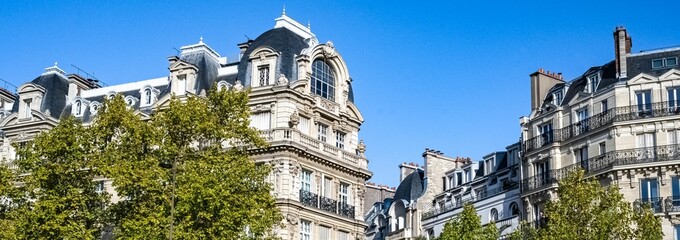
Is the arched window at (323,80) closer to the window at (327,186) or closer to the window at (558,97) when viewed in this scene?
the window at (327,186)

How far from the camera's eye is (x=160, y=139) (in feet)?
135

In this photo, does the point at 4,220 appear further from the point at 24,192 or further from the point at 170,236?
the point at 170,236

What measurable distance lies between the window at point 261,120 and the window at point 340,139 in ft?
12.8

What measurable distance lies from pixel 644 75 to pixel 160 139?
69.8ft

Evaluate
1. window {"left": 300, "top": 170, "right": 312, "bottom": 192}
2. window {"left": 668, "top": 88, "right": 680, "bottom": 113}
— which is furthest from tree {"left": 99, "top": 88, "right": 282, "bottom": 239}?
window {"left": 668, "top": 88, "right": 680, "bottom": 113}

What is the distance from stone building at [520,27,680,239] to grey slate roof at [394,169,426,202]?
499 inches

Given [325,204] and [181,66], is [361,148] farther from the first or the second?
[181,66]

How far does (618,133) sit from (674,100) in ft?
9.11

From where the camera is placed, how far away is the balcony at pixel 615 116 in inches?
1876

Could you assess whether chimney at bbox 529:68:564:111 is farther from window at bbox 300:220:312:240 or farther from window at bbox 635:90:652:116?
window at bbox 300:220:312:240

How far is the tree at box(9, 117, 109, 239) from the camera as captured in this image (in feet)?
133

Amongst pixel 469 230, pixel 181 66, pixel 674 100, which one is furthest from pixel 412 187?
pixel 469 230

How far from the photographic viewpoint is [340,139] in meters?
50.4

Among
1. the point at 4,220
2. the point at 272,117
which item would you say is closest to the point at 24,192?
the point at 4,220
